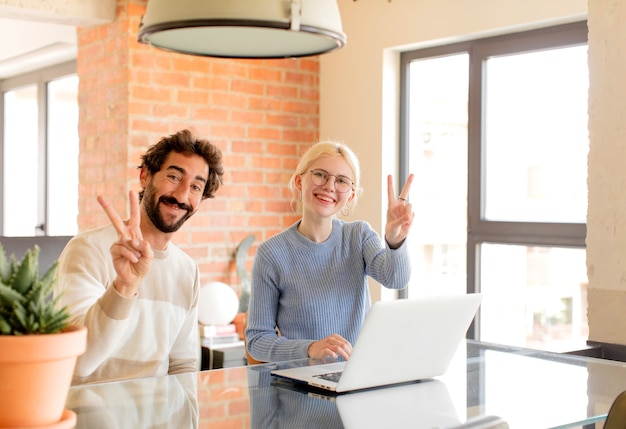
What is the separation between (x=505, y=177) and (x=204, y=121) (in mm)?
1595

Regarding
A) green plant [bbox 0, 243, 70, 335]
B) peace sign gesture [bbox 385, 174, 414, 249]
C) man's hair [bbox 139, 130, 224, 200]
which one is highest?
man's hair [bbox 139, 130, 224, 200]

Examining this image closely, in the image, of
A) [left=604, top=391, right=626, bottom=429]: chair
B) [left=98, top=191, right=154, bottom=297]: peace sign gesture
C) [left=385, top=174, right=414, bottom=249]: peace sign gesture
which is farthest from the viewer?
[left=385, top=174, right=414, bottom=249]: peace sign gesture

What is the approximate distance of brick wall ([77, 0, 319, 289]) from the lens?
4352 millimetres

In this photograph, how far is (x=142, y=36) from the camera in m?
1.76

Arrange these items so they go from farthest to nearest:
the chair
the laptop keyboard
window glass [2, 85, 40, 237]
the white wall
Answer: window glass [2, 85, 40, 237]
the white wall
the laptop keyboard
the chair

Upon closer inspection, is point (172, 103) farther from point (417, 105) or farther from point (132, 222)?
point (132, 222)

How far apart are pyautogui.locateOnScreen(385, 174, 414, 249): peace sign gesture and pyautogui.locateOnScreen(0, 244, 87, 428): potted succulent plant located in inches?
60.2

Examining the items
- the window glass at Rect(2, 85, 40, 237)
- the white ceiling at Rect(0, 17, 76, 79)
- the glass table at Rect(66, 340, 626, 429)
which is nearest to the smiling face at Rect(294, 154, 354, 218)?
the glass table at Rect(66, 340, 626, 429)

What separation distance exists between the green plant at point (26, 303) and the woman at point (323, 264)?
4.83 feet

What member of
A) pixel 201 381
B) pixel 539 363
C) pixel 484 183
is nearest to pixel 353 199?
pixel 539 363

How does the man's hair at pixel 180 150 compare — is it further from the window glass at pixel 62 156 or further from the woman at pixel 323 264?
the window glass at pixel 62 156

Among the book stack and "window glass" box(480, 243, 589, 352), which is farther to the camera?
the book stack

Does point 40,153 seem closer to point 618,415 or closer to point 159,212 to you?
point 159,212

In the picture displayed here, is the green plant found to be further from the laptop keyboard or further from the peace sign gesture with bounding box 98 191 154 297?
the laptop keyboard
